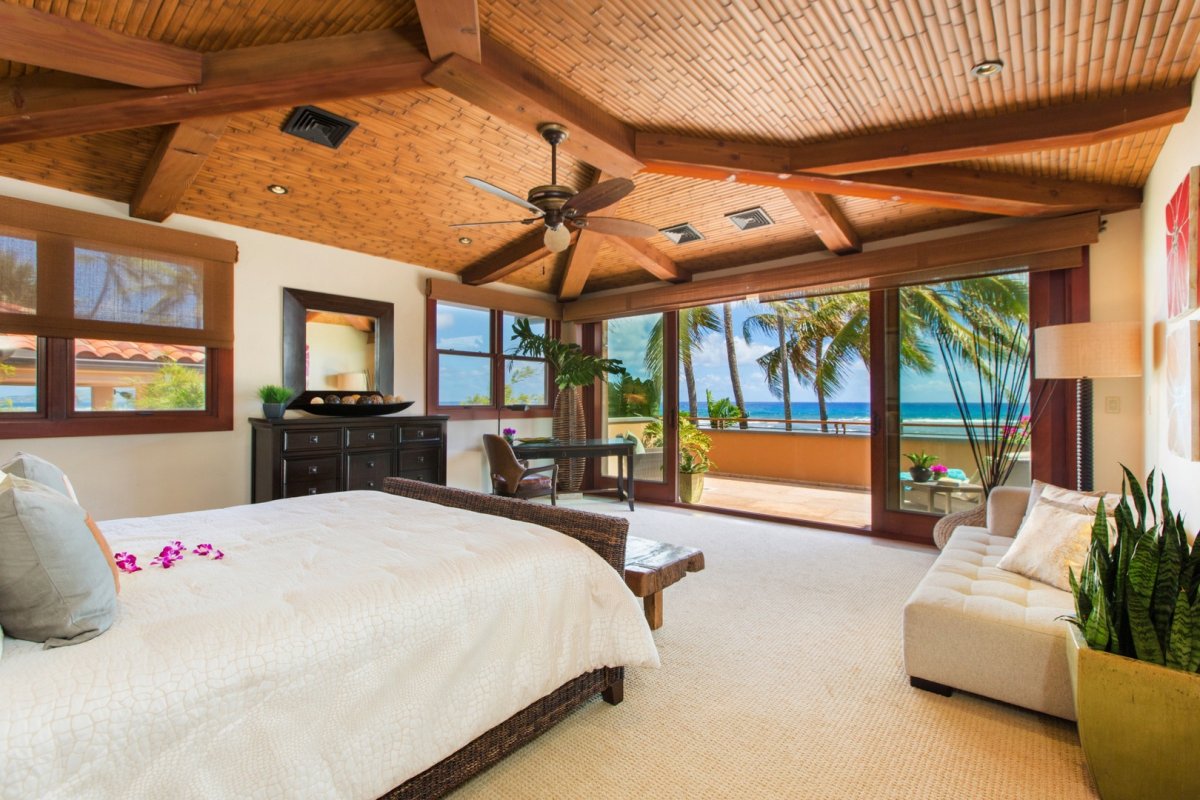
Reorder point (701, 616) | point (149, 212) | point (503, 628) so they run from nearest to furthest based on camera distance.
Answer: point (503, 628) < point (701, 616) < point (149, 212)

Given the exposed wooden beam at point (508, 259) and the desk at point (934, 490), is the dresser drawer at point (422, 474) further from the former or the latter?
the desk at point (934, 490)

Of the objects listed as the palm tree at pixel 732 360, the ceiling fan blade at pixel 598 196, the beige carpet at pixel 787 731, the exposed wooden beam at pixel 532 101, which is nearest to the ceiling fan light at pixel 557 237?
the ceiling fan blade at pixel 598 196

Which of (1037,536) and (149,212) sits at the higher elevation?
(149,212)

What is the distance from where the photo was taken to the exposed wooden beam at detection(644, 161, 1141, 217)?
135 inches

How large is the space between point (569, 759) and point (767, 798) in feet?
2.07

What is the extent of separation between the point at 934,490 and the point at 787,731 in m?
3.40

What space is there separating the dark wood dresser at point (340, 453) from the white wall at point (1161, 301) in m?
4.88

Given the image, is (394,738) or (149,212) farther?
(149,212)

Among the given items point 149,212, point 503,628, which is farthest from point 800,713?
point 149,212

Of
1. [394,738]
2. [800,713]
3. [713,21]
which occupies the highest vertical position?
[713,21]

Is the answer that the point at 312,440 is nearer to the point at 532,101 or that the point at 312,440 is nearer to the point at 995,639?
the point at 532,101

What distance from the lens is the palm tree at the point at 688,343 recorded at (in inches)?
255

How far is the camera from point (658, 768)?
1755 millimetres

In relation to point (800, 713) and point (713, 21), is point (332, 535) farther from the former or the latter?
point (713, 21)
